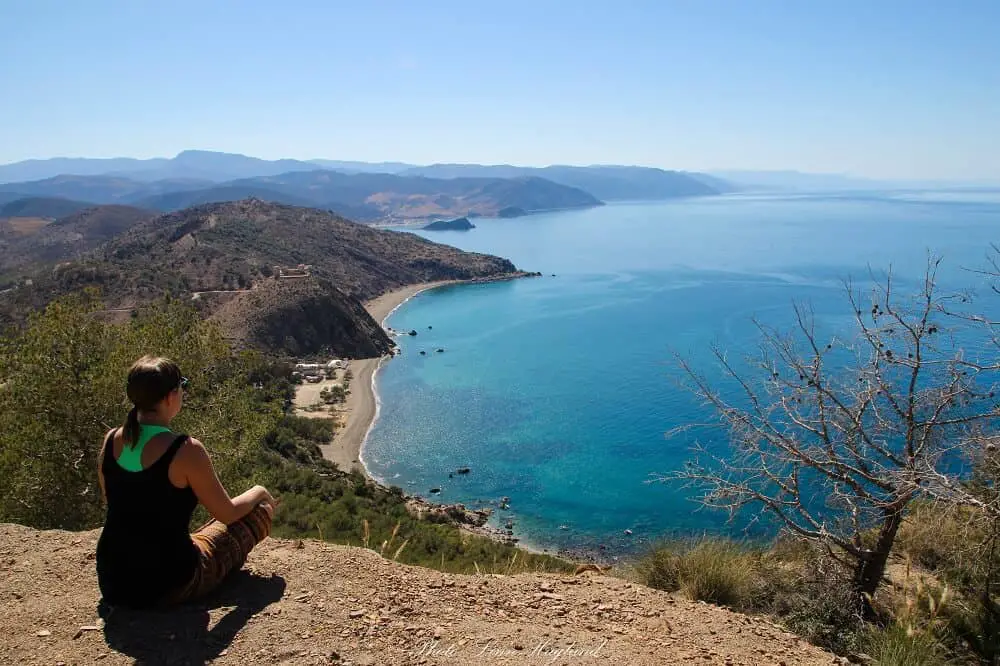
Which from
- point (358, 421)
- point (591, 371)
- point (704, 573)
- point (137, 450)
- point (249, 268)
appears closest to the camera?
point (137, 450)

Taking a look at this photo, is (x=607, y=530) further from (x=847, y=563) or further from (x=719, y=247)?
(x=719, y=247)

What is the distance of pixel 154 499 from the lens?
359 centimetres

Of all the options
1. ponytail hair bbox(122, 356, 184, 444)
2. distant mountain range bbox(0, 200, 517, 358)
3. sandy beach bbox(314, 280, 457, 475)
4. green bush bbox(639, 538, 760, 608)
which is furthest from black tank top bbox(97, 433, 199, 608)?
sandy beach bbox(314, 280, 457, 475)

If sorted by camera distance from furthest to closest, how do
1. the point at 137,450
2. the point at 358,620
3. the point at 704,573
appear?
the point at 704,573 → the point at 358,620 → the point at 137,450

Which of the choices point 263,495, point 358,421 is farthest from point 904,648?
point 358,421

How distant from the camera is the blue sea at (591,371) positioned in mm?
30562

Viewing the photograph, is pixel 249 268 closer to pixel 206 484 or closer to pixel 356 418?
pixel 356 418

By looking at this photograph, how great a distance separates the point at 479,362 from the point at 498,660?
174 feet

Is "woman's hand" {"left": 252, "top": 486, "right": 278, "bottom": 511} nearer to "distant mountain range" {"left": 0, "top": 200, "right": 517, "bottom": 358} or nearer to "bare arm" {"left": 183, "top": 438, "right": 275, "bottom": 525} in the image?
"bare arm" {"left": 183, "top": 438, "right": 275, "bottom": 525}

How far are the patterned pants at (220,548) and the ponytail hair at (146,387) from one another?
103 centimetres

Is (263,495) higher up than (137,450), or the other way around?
(137,450)

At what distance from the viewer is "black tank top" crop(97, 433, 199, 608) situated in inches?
140

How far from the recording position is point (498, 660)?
3.96 m

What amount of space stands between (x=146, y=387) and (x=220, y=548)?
1.40 meters
